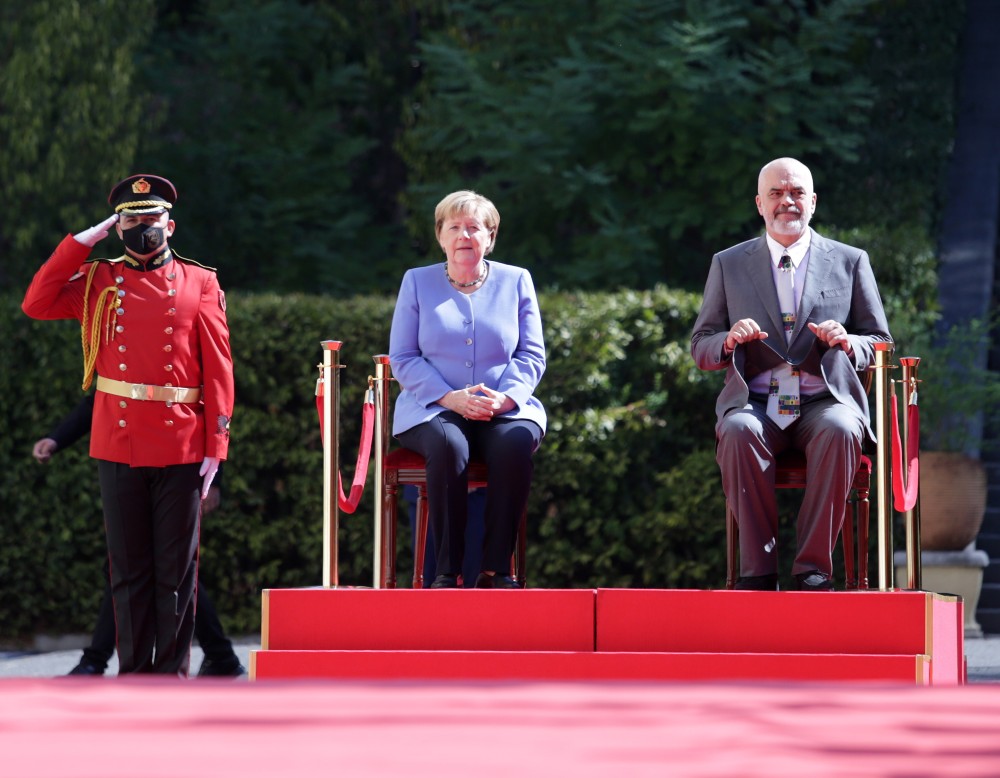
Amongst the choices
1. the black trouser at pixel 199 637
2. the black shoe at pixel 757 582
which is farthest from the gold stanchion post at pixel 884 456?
the black trouser at pixel 199 637

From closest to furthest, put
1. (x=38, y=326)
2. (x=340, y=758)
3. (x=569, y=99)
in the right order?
(x=340, y=758)
(x=38, y=326)
(x=569, y=99)

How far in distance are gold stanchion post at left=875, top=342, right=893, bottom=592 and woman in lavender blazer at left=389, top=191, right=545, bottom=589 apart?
124 centimetres

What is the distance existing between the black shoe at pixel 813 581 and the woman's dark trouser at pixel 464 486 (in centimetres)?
103

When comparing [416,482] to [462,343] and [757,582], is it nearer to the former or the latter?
[462,343]

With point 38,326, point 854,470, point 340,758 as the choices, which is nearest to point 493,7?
point 38,326

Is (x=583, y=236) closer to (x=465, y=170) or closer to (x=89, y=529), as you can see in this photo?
(x=465, y=170)

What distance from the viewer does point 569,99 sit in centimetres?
1171

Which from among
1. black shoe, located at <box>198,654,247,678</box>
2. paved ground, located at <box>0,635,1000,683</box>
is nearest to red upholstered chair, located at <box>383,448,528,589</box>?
black shoe, located at <box>198,654,247,678</box>

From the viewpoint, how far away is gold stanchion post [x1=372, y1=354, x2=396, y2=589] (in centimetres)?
608

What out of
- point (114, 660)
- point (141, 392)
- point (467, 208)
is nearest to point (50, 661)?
point (114, 660)

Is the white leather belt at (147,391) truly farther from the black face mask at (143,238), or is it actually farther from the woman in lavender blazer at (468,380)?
the woman in lavender blazer at (468,380)

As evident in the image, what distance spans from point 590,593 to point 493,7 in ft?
28.4

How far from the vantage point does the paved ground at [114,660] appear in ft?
25.4

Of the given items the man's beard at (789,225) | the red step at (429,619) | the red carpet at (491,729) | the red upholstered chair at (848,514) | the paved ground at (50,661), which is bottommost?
the paved ground at (50,661)
